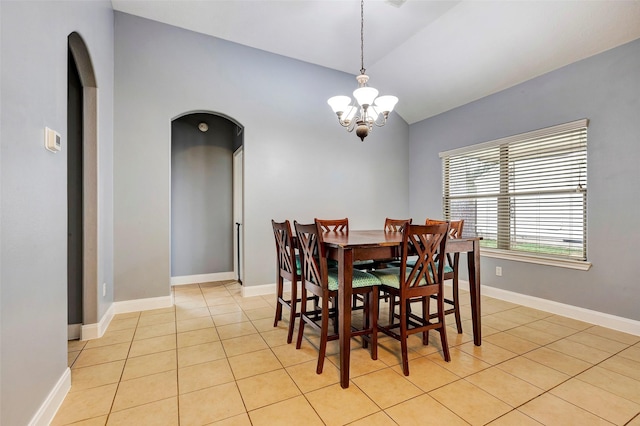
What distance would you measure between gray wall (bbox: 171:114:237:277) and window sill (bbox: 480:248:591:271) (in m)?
3.77

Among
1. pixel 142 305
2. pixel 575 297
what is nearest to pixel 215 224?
pixel 142 305

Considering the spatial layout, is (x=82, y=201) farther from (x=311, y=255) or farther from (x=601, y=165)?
(x=601, y=165)

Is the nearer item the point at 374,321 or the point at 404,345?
the point at 404,345

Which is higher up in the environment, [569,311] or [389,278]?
[389,278]

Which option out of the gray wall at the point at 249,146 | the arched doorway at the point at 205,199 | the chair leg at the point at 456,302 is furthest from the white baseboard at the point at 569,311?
the arched doorway at the point at 205,199

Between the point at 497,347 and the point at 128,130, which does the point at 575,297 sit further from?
the point at 128,130

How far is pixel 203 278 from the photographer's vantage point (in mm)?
4676

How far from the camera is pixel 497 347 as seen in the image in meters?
2.44

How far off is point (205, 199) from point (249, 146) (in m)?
1.34

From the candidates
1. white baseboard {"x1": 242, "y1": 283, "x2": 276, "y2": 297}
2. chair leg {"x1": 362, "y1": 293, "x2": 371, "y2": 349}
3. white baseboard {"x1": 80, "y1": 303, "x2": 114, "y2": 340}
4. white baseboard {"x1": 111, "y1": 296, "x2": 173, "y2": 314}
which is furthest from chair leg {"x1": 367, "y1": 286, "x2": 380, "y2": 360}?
white baseboard {"x1": 111, "y1": 296, "x2": 173, "y2": 314}

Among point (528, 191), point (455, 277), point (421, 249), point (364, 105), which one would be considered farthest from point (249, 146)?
point (528, 191)

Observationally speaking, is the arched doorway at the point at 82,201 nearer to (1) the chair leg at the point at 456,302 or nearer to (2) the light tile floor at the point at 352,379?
(2) the light tile floor at the point at 352,379

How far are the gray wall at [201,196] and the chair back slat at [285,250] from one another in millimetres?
2265

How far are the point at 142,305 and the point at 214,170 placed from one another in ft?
7.30
